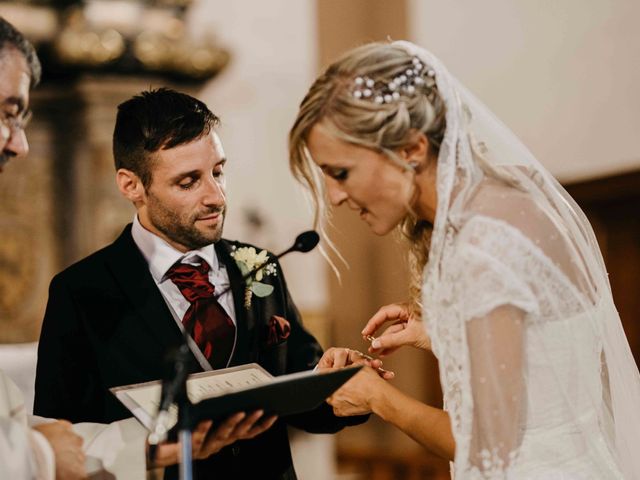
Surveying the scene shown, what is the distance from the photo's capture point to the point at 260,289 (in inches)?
113

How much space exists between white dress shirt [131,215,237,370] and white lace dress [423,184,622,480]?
0.76 metres

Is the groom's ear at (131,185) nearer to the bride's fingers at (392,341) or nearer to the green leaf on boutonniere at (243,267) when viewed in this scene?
the green leaf on boutonniere at (243,267)

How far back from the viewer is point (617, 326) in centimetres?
257

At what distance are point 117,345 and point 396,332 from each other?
84 centimetres

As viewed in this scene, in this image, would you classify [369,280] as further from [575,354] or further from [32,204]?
[575,354]

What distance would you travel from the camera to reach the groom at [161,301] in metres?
2.63

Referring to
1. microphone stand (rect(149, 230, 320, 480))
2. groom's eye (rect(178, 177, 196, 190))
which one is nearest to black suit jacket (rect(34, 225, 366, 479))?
groom's eye (rect(178, 177, 196, 190))

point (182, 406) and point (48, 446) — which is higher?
point (182, 406)

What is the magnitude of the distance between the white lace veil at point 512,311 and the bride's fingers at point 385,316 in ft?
1.73

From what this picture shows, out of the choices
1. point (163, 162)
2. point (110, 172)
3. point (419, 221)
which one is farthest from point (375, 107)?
point (110, 172)

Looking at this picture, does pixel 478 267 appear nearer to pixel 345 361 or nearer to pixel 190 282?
pixel 345 361

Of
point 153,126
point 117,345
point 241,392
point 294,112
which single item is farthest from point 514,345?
point 294,112

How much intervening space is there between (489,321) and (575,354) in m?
0.32

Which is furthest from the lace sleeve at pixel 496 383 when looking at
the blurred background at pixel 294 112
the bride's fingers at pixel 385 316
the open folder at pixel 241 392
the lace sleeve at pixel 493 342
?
the blurred background at pixel 294 112
